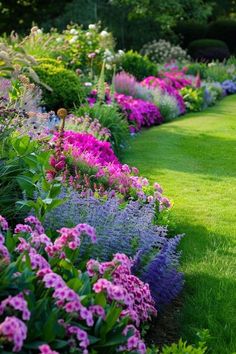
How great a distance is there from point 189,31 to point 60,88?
21.9m

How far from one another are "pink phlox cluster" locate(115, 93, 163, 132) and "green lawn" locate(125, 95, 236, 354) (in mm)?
311

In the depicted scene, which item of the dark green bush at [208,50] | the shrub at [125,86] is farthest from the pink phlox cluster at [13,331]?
the dark green bush at [208,50]

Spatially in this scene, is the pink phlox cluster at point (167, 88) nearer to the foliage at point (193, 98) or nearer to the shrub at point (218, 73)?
the foliage at point (193, 98)

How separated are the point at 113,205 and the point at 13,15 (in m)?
27.9

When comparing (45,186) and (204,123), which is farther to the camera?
(204,123)

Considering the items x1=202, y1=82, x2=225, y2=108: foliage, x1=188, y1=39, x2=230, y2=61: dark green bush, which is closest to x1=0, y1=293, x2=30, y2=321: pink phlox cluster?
x1=202, y1=82, x2=225, y2=108: foliage

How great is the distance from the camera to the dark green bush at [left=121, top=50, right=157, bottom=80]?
53.8ft

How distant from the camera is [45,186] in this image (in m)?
3.72

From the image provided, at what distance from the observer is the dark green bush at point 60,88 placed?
1041 centimetres

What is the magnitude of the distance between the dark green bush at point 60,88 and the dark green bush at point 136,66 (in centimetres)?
559

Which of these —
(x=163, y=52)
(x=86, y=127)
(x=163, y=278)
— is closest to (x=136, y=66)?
(x=86, y=127)

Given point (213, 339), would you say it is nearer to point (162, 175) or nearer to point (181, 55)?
point (162, 175)

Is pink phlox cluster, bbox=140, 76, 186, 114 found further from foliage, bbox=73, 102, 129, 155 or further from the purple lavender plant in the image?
the purple lavender plant

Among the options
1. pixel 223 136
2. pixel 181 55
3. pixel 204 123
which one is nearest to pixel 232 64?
pixel 181 55
